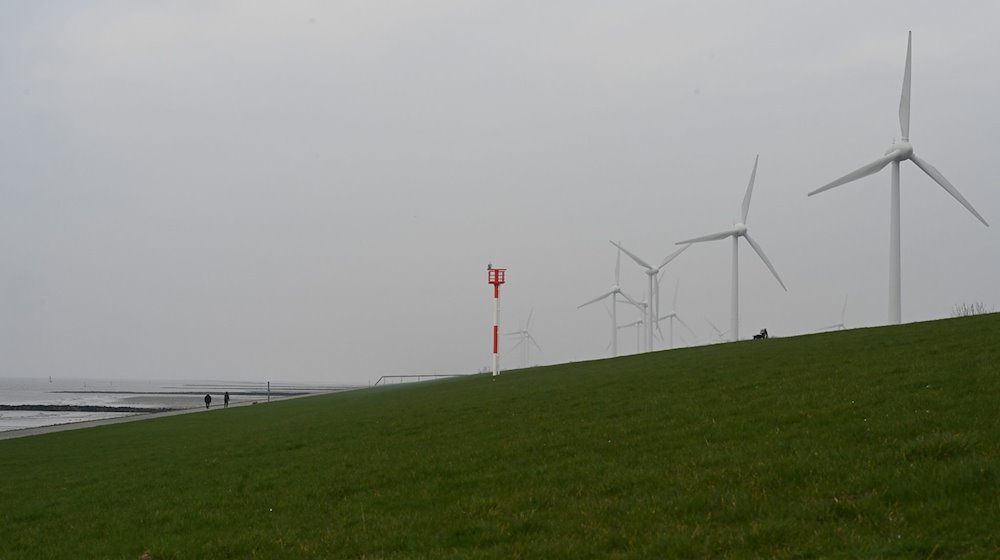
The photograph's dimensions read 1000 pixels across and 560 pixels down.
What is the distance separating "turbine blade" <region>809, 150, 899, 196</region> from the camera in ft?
161

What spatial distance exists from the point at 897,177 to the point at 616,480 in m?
41.7

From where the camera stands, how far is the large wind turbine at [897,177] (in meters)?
42.8

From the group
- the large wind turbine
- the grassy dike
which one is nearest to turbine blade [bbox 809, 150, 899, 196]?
the large wind turbine

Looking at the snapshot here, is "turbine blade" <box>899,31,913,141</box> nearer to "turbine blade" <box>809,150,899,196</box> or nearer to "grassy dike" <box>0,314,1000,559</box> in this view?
"turbine blade" <box>809,150,899,196</box>

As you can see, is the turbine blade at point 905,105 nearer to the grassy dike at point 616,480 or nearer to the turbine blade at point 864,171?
the turbine blade at point 864,171

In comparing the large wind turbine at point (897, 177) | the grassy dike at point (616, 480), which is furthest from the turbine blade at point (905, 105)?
the grassy dike at point (616, 480)

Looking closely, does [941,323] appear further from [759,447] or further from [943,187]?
[759,447]

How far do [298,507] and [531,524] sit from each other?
520 centimetres

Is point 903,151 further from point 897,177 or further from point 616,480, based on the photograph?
point 616,480

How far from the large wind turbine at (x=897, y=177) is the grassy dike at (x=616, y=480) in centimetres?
1765

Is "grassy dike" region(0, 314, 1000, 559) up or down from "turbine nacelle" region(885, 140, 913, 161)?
down

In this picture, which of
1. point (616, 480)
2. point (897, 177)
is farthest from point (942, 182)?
point (616, 480)

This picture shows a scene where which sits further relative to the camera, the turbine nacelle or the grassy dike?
the turbine nacelle

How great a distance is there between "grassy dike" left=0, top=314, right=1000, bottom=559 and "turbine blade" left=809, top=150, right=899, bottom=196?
83.4 feet
